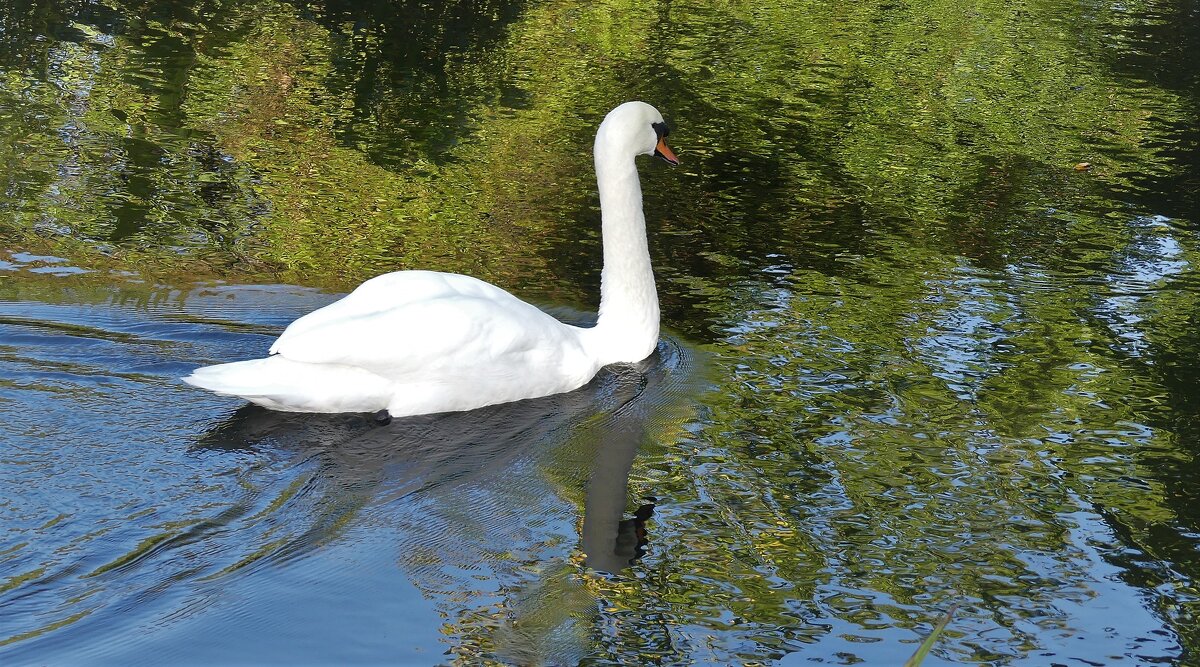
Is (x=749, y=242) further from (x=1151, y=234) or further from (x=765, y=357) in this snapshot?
(x=1151, y=234)

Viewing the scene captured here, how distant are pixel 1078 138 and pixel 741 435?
6674mm

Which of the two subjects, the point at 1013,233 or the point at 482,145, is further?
the point at 482,145

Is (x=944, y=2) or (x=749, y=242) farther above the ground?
(x=944, y=2)

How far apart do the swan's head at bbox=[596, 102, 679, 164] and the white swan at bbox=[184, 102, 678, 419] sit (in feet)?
3.31

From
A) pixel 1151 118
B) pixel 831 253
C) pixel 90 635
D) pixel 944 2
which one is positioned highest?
pixel 944 2

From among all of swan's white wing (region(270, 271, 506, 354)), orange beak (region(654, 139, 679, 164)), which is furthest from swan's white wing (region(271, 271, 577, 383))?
orange beak (region(654, 139, 679, 164))

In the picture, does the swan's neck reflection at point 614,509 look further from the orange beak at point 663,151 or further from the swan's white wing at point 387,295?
the orange beak at point 663,151

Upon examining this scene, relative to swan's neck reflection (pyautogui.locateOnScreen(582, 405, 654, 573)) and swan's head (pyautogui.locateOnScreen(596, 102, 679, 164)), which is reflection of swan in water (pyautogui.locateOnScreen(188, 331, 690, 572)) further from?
swan's head (pyautogui.locateOnScreen(596, 102, 679, 164))

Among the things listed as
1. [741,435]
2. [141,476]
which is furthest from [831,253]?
[141,476]

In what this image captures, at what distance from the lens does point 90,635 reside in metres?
4.22

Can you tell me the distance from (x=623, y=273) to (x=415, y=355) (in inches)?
55.4

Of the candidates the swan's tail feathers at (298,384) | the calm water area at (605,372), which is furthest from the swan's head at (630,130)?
the swan's tail feathers at (298,384)

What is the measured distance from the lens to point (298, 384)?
5809mm

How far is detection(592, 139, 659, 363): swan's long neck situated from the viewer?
22.5ft
